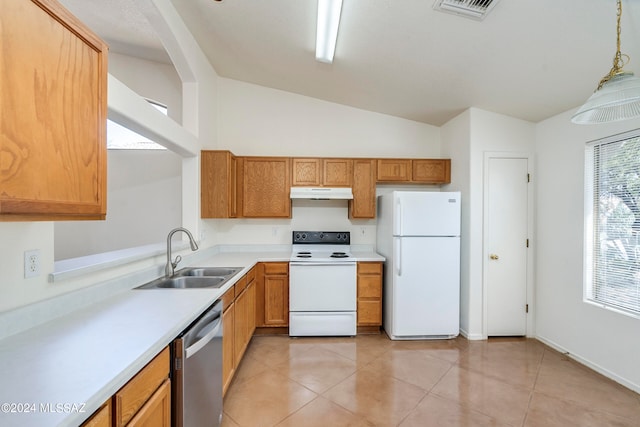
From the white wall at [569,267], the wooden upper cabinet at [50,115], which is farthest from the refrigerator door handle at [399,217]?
the wooden upper cabinet at [50,115]

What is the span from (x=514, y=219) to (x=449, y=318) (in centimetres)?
139

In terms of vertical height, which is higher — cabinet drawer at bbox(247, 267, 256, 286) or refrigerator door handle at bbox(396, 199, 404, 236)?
refrigerator door handle at bbox(396, 199, 404, 236)

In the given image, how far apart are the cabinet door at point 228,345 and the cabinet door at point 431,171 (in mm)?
2769

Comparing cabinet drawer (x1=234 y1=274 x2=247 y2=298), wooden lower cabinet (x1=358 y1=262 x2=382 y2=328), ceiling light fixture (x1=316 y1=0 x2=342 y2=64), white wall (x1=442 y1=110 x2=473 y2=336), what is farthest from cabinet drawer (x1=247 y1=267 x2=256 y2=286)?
white wall (x1=442 y1=110 x2=473 y2=336)

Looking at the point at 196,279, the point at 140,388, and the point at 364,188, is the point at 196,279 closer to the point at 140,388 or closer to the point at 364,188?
the point at 140,388

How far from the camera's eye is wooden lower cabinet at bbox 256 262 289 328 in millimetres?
3205

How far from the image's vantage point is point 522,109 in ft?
9.65

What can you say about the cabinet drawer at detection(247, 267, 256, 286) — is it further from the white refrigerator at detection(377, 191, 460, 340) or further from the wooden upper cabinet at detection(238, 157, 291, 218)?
the white refrigerator at detection(377, 191, 460, 340)

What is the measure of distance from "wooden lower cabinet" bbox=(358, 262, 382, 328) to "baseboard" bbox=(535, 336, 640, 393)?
1829 millimetres

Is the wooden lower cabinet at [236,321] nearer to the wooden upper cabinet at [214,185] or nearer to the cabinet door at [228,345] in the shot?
the cabinet door at [228,345]

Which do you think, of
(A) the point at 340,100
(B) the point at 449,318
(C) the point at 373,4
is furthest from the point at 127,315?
(A) the point at 340,100

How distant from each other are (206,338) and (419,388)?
5.93 feet

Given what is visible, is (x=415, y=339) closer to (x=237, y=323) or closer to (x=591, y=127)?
(x=237, y=323)

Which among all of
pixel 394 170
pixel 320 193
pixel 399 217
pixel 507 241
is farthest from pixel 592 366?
pixel 320 193
